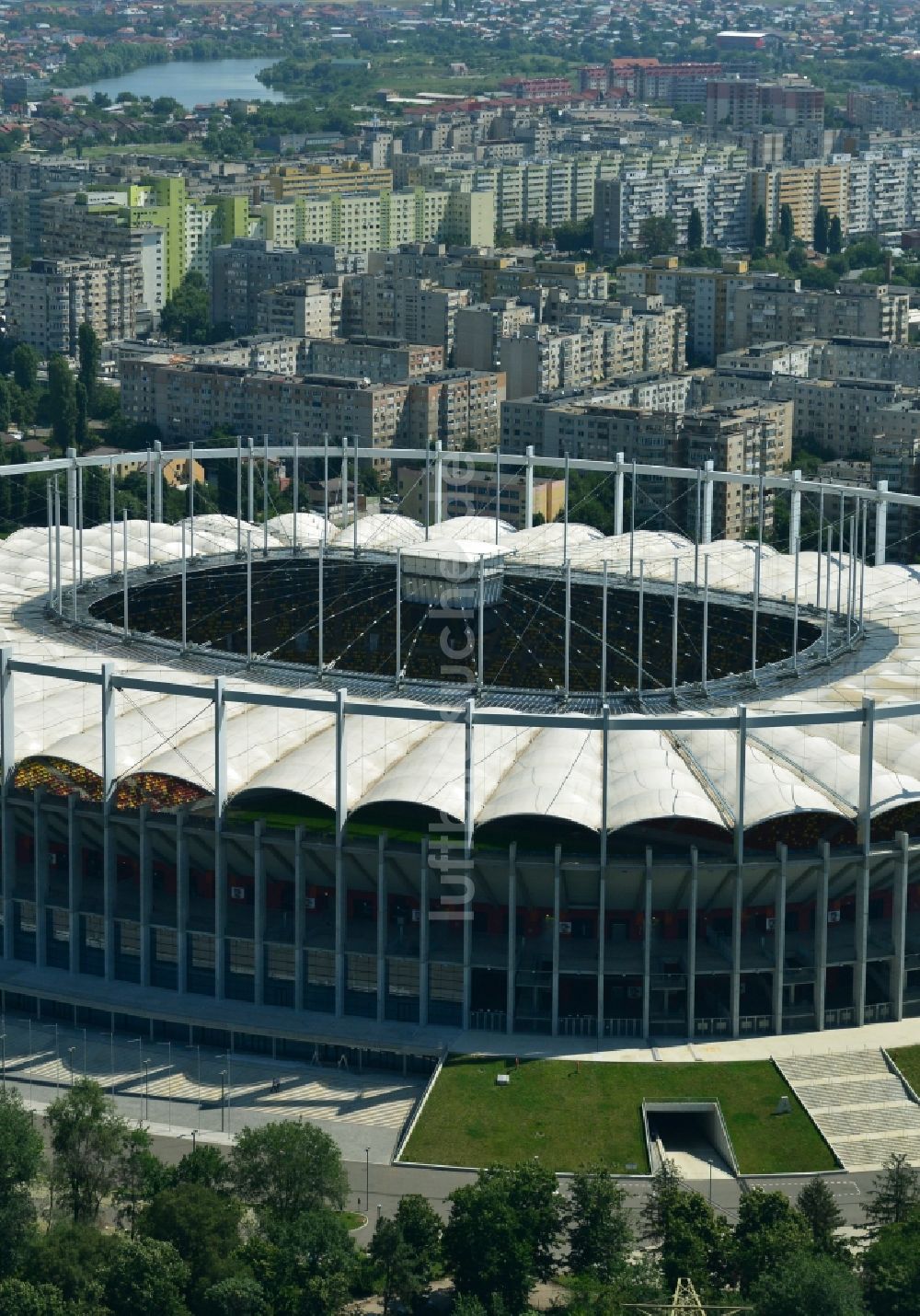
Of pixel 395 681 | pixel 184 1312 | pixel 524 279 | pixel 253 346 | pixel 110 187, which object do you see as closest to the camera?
pixel 184 1312

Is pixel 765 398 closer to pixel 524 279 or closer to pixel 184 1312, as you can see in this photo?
pixel 524 279

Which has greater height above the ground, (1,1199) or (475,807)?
(475,807)

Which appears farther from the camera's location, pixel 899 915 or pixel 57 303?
pixel 57 303

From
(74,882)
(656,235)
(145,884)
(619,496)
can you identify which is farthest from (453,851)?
(656,235)

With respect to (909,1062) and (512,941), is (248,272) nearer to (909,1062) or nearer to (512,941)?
(512,941)

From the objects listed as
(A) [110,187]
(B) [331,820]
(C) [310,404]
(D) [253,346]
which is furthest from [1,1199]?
(A) [110,187]
